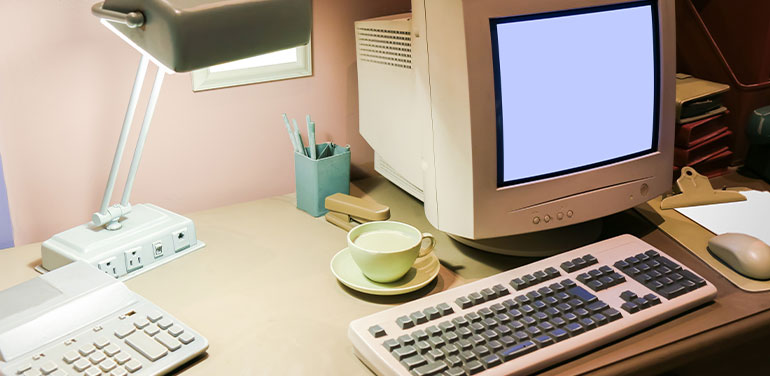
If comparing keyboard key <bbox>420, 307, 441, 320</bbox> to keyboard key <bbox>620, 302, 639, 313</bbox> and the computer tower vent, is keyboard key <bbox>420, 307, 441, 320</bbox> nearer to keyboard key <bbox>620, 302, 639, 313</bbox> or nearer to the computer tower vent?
keyboard key <bbox>620, 302, 639, 313</bbox>

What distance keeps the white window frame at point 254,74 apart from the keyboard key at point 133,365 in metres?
0.59

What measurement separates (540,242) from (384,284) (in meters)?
0.29

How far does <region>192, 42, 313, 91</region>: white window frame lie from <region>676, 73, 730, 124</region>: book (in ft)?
2.47

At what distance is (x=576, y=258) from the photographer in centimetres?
104

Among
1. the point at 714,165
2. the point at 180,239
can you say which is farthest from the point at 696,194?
the point at 180,239

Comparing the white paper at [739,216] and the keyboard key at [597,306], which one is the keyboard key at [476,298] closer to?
the keyboard key at [597,306]

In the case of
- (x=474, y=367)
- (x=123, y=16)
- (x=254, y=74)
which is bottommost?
(x=474, y=367)

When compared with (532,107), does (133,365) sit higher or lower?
lower

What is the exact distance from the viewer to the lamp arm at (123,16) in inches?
34.0

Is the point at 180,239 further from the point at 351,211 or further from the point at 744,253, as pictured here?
the point at 744,253

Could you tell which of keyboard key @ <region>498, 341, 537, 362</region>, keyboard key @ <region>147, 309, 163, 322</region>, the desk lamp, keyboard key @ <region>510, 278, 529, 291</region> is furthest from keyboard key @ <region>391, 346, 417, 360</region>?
the desk lamp

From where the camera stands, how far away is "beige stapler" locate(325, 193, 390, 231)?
1.23 metres

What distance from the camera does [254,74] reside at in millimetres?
1321

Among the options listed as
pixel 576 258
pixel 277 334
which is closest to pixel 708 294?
pixel 576 258
